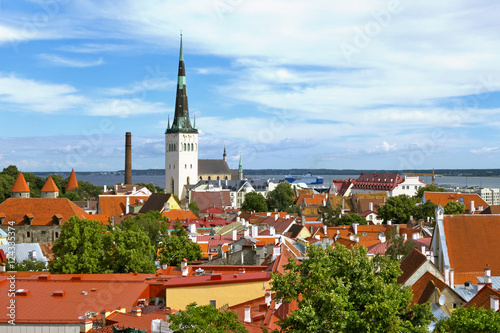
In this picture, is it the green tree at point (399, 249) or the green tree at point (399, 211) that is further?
the green tree at point (399, 211)

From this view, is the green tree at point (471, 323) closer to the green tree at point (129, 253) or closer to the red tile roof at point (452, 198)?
the green tree at point (129, 253)

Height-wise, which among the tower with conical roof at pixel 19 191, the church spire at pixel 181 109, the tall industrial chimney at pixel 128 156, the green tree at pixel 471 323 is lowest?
the green tree at pixel 471 323

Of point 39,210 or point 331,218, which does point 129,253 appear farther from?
point 331,218

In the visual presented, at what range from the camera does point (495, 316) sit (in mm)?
13648

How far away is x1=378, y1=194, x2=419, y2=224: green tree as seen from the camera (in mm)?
67250

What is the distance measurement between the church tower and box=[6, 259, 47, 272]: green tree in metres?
108

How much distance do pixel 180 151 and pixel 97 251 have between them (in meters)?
113

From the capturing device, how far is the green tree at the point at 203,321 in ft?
48.2

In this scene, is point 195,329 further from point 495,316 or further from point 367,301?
point 495,316

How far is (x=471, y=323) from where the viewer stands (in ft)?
44.4

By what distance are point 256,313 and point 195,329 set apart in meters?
7.28

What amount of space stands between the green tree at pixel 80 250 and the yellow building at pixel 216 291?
31.9 ft

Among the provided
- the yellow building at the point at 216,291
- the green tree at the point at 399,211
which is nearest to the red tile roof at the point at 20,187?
the green tree at the point at 399,211

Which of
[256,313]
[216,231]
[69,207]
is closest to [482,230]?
[256,313]
